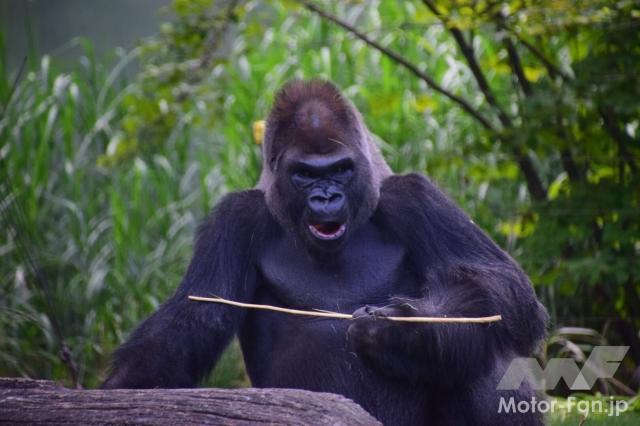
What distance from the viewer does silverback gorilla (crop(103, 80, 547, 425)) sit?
3904 millimetres

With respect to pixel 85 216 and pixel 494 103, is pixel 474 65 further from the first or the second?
pixel 85 216

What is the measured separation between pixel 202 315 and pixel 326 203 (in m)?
0.76

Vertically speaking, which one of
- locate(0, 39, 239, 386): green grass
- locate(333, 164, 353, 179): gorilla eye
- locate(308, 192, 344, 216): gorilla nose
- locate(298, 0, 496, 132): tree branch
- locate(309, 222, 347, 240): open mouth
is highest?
locate(298, 0, 496, 132): tree branch

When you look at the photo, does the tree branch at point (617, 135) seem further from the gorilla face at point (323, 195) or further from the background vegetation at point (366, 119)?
the gorilla face at point (323, 195)

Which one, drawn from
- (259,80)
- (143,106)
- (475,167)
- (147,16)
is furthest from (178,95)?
(147,16)

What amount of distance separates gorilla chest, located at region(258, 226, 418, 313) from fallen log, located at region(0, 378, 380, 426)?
44.5 inches

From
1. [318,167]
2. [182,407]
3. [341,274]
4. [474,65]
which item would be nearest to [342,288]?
[341,274]

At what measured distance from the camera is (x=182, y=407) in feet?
10.2

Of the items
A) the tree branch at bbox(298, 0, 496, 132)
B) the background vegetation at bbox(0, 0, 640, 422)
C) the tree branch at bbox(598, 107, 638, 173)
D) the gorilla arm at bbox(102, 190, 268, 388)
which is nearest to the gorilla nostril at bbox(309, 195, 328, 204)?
the gorilla arm at bbox(102, 190, 268, 388)

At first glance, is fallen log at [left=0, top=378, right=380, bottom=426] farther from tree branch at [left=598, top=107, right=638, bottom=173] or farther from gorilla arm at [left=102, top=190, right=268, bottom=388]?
tree branch at [left=598, top=107, right=638, bottom=173]

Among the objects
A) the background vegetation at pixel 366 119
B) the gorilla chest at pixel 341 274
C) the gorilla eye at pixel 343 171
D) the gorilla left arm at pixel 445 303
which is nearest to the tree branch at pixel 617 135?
the background vegetation at pixel 366 119

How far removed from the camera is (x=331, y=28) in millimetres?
9953

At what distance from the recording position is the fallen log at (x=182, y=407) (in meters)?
3.01

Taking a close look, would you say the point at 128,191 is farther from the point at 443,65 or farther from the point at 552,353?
the point at 552,353
